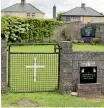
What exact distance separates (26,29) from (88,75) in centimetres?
1869

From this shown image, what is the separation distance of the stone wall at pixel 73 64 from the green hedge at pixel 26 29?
16.3m

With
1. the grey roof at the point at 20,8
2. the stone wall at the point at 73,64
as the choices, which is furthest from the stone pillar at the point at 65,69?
the grey roof at the point at 20,8

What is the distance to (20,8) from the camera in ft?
190

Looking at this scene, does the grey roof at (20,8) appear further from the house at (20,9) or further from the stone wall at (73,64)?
the stone wall at (73,64)

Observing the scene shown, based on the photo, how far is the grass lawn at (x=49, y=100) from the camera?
6656mm

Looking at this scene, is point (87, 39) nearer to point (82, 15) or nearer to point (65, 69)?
point (65, 69)

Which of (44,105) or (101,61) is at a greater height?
(101,61)

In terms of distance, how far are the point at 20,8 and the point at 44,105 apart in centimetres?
5256

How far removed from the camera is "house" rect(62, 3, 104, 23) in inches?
2208

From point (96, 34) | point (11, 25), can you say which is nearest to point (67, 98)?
point (11, 25)

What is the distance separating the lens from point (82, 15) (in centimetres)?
5659

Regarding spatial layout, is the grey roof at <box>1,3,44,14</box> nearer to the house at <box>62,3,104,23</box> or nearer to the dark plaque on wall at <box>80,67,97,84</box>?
the house at <box>62,3,104,23</box>

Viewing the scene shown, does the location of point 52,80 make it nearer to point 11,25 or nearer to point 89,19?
point 11,25

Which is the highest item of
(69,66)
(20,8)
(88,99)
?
(20,8)
